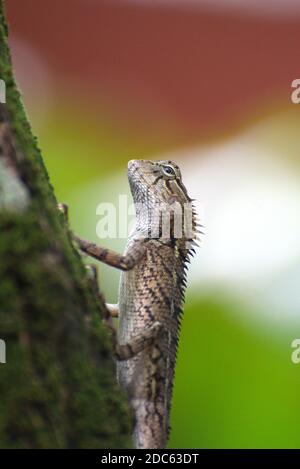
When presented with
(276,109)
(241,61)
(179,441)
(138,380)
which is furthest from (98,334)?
(241,61)

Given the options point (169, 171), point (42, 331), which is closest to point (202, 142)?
point (169, 171)

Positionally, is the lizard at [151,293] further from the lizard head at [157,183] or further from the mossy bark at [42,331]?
the mossy bark at [42,331]

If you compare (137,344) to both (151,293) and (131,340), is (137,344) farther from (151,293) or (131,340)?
(151,293)

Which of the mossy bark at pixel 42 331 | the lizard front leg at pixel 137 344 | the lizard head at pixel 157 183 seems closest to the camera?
the mossy bark at pixel 42 331

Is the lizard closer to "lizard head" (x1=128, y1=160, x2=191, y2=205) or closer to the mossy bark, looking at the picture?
"lizard head" (x1=128, y1=160, x2=191, y2=205)

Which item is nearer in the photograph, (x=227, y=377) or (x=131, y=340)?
(x=131, y=340)

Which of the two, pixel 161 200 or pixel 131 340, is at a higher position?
pixel 161 200

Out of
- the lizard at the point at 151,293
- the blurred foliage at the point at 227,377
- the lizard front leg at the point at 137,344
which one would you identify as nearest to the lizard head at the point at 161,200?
the lizard at the point at 151,293

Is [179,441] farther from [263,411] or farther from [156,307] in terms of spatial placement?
[156,307]
